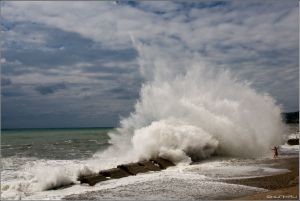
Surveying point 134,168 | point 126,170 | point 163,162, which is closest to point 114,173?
point 126,170

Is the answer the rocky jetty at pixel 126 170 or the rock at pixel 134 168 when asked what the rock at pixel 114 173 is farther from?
the rock at pixel 134 168

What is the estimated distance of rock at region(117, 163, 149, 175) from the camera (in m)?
16.2

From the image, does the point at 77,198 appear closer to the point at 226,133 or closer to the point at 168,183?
the point at 168,183

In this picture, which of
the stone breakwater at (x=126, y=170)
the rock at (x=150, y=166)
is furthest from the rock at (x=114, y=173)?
the rock at (x=150, y=166)

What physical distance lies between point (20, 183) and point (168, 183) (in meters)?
5.26

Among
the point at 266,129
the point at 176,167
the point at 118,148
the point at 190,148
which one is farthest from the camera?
the point at 266,129

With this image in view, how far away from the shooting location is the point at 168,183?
13.8 meters

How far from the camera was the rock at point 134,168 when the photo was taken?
Result: 16.2m

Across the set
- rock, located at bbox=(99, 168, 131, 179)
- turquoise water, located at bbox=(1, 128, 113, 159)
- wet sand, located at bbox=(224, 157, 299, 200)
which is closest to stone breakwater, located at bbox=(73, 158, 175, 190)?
rock, located at bbox=(99, 168, 131, 179)

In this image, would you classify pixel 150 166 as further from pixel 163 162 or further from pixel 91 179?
pixel 91 179

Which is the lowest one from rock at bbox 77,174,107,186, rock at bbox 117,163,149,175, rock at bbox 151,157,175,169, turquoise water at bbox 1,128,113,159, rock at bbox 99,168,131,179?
rock at bbox 77,174,107,186

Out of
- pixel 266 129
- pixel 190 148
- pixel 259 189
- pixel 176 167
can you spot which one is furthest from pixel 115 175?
pixel 266 129

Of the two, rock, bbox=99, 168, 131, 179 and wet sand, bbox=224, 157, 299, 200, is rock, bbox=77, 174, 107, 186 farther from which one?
wet sand, bbox=224, 157, 299, 200

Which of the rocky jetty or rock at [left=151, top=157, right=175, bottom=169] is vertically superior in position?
rock at [left=151, top=157, right=175, bottom=169]
